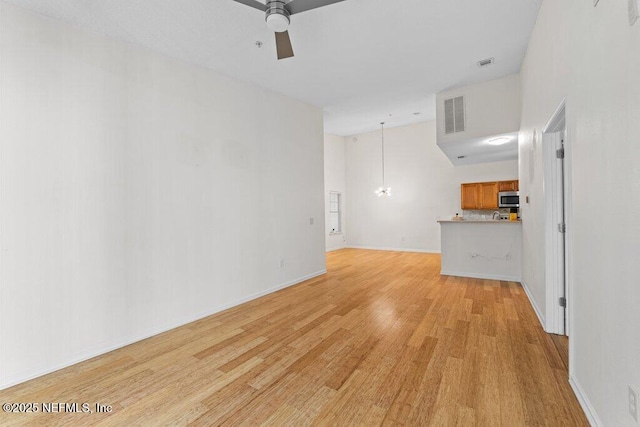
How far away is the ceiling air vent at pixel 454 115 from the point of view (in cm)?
497

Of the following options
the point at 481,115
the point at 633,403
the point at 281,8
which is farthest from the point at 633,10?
the point at 481,115

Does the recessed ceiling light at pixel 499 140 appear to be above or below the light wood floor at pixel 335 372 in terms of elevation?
above

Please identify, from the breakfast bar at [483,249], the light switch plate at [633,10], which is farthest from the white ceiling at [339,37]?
the breakfast bar at [483,249]

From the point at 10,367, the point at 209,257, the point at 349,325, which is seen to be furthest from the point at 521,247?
the point at 10,367

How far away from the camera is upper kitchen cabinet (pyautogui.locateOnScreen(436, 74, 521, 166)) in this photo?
460 cm

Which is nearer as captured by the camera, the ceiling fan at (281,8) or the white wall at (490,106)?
the ceiling fan at (281,8)

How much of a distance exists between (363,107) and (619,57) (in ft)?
16.0

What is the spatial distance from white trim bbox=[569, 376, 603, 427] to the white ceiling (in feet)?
11.0

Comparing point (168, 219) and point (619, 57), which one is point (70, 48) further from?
point (619, 57)

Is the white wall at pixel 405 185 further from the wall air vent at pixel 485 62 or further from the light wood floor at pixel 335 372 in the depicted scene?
the light wood floor at pixel 335 372

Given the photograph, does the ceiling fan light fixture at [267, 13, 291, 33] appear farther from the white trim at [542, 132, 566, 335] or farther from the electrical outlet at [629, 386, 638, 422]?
the electrical outlet at [629, 386, 638, 422]

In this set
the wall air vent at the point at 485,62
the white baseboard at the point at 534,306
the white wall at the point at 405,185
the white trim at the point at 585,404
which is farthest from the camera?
the white wall at the point at 405,185

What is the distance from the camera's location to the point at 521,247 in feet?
15.6

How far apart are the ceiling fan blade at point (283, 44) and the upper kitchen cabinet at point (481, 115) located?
3.63 metres
